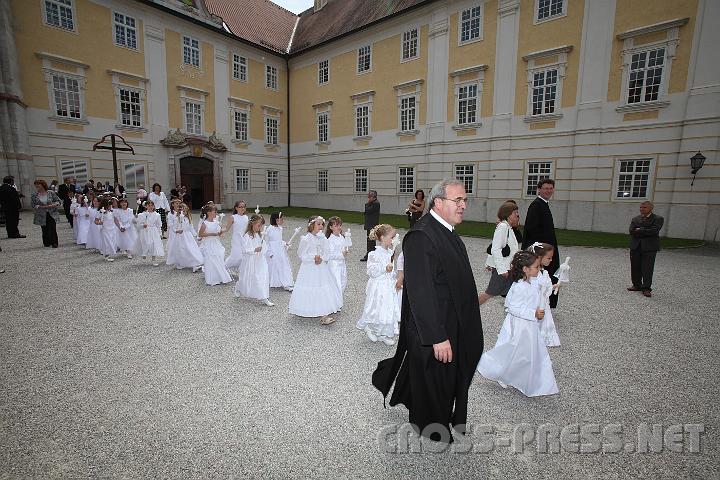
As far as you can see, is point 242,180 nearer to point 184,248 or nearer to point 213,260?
point 184,248

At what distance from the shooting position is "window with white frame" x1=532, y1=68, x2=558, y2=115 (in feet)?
59.6

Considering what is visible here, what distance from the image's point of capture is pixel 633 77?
16250 millimetres

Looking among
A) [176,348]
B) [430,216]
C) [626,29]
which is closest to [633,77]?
[626,29]

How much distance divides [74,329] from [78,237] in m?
9.12

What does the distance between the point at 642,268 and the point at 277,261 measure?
8234mm

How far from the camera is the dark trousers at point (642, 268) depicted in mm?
7461

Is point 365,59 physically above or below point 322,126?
above

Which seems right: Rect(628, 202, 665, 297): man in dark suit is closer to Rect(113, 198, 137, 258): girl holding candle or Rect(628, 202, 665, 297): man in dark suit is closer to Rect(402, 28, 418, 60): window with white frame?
Rect(113, 198, 137, 258): girl holding candle

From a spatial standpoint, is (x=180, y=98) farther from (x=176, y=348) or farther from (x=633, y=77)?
(x=633, y=77)

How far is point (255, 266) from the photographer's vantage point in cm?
685

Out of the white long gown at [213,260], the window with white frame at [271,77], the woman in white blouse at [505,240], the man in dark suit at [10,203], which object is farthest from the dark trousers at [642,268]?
the window with white frame at [271,77]

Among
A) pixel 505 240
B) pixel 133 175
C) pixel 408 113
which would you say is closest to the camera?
pixel 505 240

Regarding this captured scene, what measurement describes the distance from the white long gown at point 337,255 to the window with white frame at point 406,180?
18.5 m

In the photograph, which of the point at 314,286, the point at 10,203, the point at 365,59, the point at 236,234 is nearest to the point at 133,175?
the point at 10,203
